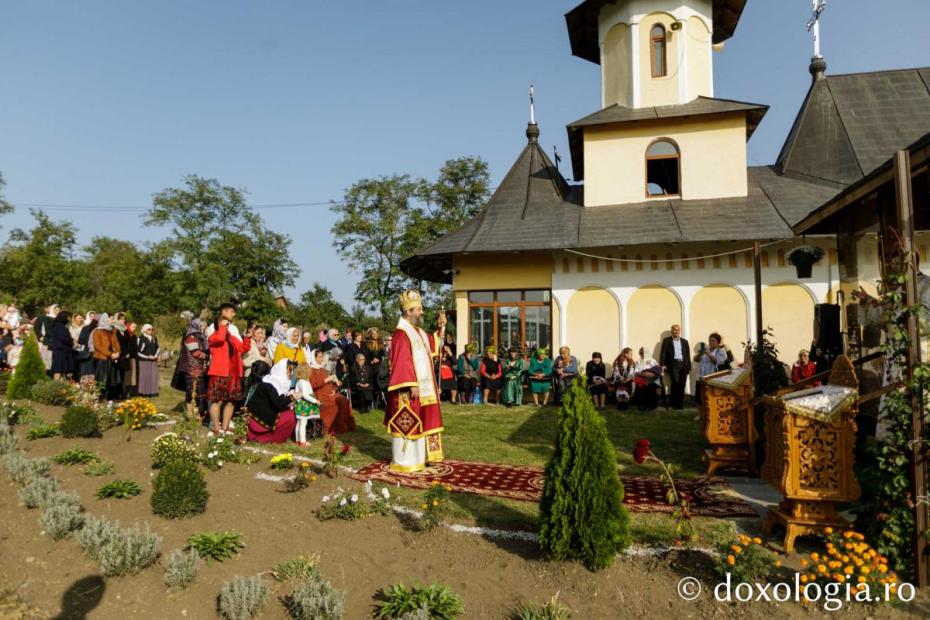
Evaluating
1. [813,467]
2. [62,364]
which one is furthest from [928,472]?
[62,364]

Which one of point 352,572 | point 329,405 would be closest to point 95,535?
point 352,572

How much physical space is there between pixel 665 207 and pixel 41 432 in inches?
574

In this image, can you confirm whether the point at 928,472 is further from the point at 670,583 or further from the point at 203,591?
the point at 203,591

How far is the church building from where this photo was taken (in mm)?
A: 15180

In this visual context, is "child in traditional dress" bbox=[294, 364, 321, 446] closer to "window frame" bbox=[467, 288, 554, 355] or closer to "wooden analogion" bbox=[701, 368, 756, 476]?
"wooden analogion" bbox=[701, 368, 756, 476]

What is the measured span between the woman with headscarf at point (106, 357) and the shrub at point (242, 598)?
1009cm

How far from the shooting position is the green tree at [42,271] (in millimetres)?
40000

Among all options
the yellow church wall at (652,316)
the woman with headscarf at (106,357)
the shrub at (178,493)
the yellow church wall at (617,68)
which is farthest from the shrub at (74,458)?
the yellow church wall at (617,68)

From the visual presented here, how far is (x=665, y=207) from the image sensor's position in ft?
53.0

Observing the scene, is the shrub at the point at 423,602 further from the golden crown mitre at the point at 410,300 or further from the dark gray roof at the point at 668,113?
the dark gray roof at the point at 668,113

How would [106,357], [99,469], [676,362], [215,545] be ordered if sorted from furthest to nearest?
[676,362] < [106,357] < [99,469] < [215,545]

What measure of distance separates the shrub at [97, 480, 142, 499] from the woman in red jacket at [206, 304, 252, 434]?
2872 mm

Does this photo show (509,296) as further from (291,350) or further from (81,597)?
(81,597)

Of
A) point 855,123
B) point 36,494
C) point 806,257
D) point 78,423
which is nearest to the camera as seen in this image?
point 36,494
